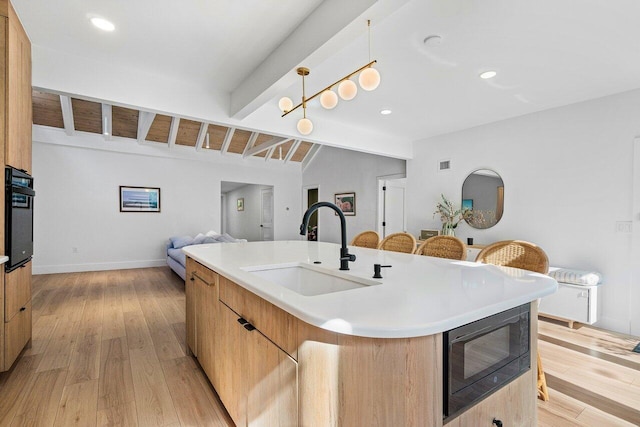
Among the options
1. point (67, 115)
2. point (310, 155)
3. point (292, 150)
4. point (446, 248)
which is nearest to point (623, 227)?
point (446, 248)

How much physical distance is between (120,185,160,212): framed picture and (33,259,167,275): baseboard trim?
112cm

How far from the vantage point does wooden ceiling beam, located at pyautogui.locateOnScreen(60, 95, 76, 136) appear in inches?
199

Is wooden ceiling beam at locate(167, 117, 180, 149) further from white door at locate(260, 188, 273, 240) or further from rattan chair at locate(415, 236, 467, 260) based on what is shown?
rattan chair at locate(415, 236, 467, 260)

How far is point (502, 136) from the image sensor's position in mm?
4344

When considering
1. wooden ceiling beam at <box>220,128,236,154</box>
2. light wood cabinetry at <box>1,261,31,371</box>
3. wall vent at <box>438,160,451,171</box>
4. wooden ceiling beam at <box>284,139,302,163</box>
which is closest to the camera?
light wood cabinetry at <box>1,261,31,371</box>

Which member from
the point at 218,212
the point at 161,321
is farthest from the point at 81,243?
the point at 161,321

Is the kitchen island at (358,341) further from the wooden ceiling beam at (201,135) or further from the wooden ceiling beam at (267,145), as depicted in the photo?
the wooden ceiling beam at (201,135)

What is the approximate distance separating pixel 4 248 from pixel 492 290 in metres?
2.82

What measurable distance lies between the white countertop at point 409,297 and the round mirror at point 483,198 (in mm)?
3258

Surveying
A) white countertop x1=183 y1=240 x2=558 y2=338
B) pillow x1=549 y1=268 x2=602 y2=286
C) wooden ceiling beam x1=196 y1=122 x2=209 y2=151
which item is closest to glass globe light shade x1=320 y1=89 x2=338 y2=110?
white countertop x1=183 y1=240 x2=558 y2=338

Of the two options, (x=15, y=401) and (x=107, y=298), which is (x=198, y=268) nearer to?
(x=15, y=401)

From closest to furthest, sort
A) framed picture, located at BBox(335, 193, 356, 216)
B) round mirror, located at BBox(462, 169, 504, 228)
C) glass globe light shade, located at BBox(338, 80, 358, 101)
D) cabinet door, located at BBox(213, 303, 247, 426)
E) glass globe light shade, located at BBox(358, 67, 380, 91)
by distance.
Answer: cabinet door, located at BBox(213, 303, 247, 426)
glass globe light shade, located at BBox(358, 67, 380, 91)
glass globe light shade, located at BBox(338, 80, 358, 101)
round mirror, located at BBox(462, 169, 504, 228)
framed picture, located at BBox(335, 193, 356, 216)

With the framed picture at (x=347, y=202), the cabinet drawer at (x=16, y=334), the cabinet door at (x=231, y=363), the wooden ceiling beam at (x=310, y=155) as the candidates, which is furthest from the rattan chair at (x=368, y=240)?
the wooden ceiling beam at (x=310, y=155)

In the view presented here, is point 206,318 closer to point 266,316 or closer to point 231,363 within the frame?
point 231,363
